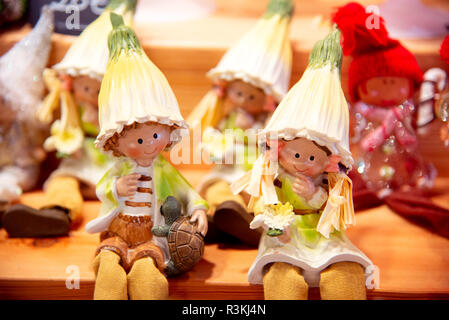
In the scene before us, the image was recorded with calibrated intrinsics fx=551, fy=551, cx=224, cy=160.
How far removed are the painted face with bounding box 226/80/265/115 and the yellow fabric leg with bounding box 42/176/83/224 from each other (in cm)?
56

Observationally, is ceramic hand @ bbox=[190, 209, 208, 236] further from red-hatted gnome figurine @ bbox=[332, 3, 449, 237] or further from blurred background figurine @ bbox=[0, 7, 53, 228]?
blurred background figurine @ bbox=[0, 7, 53, 228]

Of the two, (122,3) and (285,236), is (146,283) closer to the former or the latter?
(285,236)

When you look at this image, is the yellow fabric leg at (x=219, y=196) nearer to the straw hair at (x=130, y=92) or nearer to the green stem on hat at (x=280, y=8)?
the straw hair at (x=130, y=92)

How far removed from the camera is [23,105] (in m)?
1.79

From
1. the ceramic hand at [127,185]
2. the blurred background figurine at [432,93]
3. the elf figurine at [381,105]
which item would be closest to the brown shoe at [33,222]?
the ceramic hand at [127,185]

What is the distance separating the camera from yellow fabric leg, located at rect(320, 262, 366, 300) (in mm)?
1259

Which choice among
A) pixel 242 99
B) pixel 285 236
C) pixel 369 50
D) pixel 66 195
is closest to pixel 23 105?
pixel 66 195

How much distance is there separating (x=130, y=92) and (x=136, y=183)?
9.1 inches

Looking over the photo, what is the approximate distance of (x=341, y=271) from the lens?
4.20ft

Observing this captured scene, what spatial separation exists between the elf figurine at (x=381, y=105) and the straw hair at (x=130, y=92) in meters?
0.58

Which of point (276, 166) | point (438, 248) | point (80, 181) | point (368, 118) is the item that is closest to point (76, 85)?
point (80, 181)

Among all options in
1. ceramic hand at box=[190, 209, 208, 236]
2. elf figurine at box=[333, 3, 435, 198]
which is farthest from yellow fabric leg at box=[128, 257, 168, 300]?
elf figurine at box=[333, 3, 435, 198]

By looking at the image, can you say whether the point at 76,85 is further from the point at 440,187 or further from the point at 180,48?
the point at 440,187
